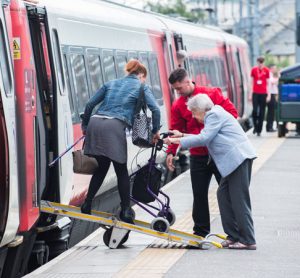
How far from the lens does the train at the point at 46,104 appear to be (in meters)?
8.96

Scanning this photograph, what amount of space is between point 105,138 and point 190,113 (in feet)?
2.79

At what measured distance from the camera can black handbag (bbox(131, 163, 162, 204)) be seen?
10.4 metres

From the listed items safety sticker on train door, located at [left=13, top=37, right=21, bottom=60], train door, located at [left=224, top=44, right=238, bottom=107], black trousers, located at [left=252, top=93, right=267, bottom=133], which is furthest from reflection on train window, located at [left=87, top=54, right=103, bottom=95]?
train door, located at [left=224, top=44, right=238, bottom=107]

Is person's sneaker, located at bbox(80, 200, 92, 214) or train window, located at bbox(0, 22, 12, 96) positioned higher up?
train window, located at bbox(0, 22, 12, 96)

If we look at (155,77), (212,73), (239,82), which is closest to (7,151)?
(155,77)

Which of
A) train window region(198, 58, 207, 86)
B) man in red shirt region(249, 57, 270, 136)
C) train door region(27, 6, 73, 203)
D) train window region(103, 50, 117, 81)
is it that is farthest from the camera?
man in red shirt region(249, 57, 270, 136)

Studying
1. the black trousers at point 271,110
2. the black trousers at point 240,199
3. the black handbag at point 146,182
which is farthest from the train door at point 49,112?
the black trousers at point 271,110

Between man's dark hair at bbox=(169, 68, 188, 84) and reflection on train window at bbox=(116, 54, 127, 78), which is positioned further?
reflection on train window at bbox=(116, 54, 127, 78)

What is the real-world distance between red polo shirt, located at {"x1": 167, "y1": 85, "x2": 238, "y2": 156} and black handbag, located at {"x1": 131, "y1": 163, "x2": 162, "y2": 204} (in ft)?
0.80

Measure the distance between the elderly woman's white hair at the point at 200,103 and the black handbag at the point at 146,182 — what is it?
34.7 inches

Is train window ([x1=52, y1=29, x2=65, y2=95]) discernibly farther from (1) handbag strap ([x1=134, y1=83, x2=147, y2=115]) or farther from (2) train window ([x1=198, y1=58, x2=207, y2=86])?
(2) train window ([x1=198, y1=58, x2=207, y2=86])

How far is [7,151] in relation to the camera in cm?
871

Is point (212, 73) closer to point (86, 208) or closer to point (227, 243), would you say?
point (86, 208)

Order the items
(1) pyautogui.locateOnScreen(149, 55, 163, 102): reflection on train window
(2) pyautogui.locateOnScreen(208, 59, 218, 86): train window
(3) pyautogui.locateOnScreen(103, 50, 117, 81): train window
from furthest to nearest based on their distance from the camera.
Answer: (2) pyautogui.locateOnScreen(208, 59, 218, 86): train window, (1) pyautogui.locateOnScreen(149, 55, 163, 102): reflection on train window, (3) pyautogui.locateOnScreen(103, 50, 117, 81): train window
